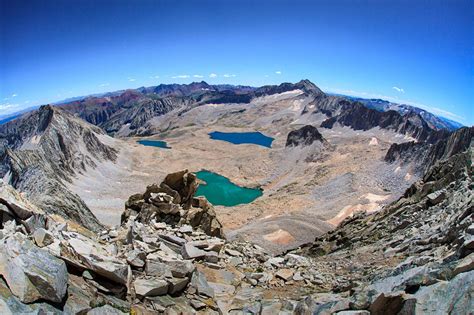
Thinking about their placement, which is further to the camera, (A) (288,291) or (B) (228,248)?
(B) (228,248)

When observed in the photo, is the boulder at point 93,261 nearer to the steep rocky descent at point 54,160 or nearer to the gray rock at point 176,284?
the gray rock at point 176,284

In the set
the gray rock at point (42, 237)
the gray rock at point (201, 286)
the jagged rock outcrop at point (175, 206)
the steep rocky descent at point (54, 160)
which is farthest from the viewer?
the steep rocky descent at point (54, 160)

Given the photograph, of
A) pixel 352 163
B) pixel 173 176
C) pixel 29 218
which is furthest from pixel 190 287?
pixel 352 163

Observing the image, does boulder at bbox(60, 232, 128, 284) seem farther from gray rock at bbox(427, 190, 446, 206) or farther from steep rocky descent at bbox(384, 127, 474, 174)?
steep rocky descent at bbox(384, 127, 474, 174)

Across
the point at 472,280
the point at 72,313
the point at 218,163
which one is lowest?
the point at 218,163

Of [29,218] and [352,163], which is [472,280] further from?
[352,163]

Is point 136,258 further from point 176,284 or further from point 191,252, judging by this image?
point 191,252

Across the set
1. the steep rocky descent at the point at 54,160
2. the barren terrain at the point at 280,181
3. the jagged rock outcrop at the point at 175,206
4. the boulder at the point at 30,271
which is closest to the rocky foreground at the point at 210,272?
the boulder at the point at 30,271
